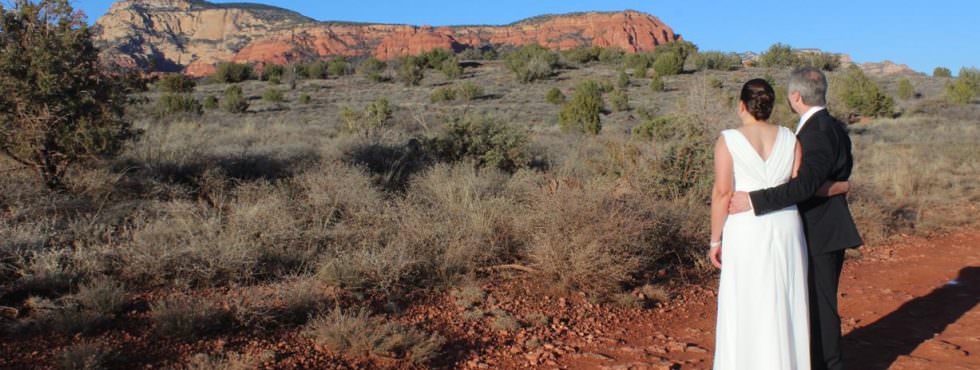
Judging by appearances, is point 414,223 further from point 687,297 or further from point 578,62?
point 578,62

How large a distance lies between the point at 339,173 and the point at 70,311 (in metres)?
4.04

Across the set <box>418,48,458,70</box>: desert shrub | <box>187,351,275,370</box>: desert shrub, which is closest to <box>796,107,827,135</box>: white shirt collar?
<box>187,351,275,370</box>: desert shrub

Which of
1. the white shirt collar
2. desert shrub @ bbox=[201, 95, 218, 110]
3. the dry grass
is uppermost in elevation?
the white shirt collar

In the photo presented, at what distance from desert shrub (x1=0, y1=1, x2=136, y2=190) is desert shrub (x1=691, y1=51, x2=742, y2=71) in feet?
132

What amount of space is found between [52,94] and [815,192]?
7.65 meters

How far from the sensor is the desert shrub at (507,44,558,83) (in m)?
40.0

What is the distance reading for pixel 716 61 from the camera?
45.3 metres


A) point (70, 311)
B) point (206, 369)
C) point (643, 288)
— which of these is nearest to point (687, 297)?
point (643, 288)

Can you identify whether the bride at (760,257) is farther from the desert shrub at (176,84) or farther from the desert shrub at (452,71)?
the desert shrub at (452,71)

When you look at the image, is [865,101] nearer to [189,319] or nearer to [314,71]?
[189,319]

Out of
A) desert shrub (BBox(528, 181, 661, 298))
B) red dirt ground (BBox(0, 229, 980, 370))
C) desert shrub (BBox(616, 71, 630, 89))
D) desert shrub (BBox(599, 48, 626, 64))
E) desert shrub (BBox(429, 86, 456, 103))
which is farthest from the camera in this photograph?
desert shrub (BBox(599, 48, 626, 64))

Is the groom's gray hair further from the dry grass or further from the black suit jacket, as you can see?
the dry grass

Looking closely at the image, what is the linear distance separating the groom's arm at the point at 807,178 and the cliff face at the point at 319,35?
7081cm

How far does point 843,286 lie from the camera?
6.33m
